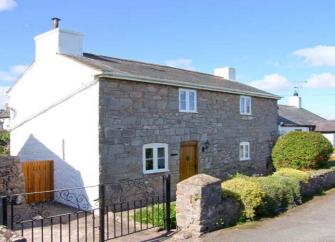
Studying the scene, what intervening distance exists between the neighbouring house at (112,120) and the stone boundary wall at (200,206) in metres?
3.90

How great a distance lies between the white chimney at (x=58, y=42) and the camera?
50.9 feet

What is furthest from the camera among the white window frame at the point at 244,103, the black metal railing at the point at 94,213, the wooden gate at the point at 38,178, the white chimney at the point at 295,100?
the white chimney at the point at 295,100

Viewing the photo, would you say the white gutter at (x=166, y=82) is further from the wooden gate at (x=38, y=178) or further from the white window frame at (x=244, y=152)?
the wooden gate at (x=38, y=178)

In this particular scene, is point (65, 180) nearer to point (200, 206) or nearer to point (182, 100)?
point (182, 100)

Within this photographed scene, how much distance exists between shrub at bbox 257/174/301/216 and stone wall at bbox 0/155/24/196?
25.4 ft

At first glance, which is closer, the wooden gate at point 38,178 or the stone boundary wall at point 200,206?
the stone boundary wall at point 200,206

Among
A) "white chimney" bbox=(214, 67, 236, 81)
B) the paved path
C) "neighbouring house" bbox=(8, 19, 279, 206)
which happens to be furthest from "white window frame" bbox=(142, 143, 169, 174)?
"white chimney" bbox=(214, 67, 236, 81)

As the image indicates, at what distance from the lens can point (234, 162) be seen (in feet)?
64.3

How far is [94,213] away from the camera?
508 inches

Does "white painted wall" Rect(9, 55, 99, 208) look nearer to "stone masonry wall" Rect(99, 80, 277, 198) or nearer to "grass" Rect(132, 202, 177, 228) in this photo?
"stone masonry wall" Rect(99, 80, 277, 198)

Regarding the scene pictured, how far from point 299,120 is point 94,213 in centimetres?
2483

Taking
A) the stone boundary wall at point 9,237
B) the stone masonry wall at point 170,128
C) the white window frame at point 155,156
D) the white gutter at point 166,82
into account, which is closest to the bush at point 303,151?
the stone masonry wall at point 170,128

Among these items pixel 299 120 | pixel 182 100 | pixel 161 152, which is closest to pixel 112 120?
pixel 161 152

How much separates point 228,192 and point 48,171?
7.00m
